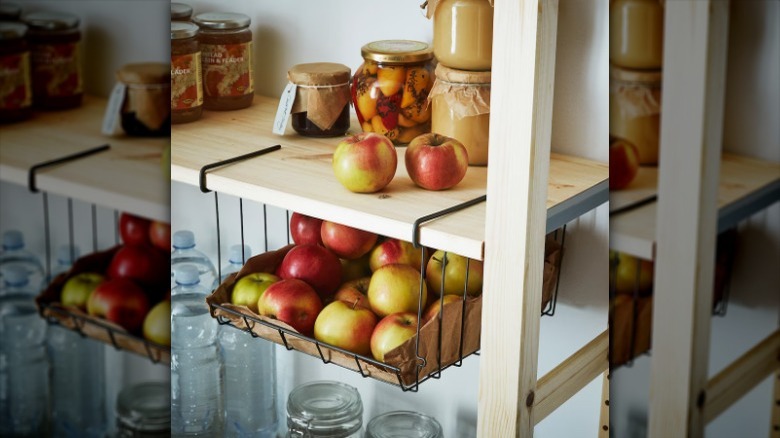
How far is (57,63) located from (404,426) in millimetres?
1166

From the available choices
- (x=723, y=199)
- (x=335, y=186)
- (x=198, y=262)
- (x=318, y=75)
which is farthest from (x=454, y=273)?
(x=723, y=199)

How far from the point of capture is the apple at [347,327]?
95cm

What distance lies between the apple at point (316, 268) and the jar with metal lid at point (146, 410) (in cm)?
80

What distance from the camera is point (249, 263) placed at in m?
1.09

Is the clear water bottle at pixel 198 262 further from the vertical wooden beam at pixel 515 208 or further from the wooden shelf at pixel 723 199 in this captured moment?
the wooden shelf at pixel 723 199

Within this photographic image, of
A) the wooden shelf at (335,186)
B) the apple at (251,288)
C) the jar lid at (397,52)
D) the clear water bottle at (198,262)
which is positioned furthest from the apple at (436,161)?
the clear water bottle at (198,262)

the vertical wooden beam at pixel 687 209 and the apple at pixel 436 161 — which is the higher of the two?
the vertical wooden beam at pixel 687 209

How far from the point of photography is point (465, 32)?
2.95 ft

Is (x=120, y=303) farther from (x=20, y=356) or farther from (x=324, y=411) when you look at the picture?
(x=324, y=411)

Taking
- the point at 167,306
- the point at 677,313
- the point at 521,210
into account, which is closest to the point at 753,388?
the point at 677,313

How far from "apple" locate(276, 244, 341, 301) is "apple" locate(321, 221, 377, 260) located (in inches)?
0.5

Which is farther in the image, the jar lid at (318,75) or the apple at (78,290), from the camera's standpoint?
the jar lid at (318,75)

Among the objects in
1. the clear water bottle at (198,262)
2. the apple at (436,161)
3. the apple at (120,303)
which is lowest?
the clear water bottle at (198,262)

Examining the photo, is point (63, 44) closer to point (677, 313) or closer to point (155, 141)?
point (155, 141)
